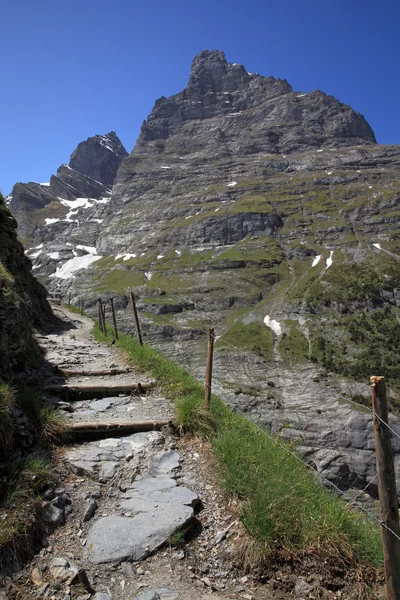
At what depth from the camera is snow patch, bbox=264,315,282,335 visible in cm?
14341

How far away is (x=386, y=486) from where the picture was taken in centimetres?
430

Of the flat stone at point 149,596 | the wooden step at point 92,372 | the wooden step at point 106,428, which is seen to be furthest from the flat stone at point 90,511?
the wooden step at point 92,372

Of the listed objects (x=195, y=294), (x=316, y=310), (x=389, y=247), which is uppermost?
(x=389, y=247)

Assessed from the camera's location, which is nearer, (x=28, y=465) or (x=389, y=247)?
(x=28, y=465)

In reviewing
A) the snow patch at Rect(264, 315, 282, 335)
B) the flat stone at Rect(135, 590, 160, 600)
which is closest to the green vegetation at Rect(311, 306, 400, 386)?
the snow patch at Rect(264, 315, 282, 335)

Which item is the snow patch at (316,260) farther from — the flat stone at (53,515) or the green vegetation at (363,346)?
the flat stone at (53,515)

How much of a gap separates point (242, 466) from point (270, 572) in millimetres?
1813

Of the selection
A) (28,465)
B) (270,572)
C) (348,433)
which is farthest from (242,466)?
(348,433)

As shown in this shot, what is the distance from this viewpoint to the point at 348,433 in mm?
81688

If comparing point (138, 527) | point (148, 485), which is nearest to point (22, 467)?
point (138, 527)

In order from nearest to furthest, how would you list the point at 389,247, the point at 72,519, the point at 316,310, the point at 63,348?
the point at 72,519 < the point at 63,348 < the point at 316,310 < the point at 389,247

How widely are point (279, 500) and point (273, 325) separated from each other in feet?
478

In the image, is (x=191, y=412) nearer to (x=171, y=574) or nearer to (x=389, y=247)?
(x=171, y=574)

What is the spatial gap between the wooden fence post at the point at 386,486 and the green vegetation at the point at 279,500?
2.01 ft
